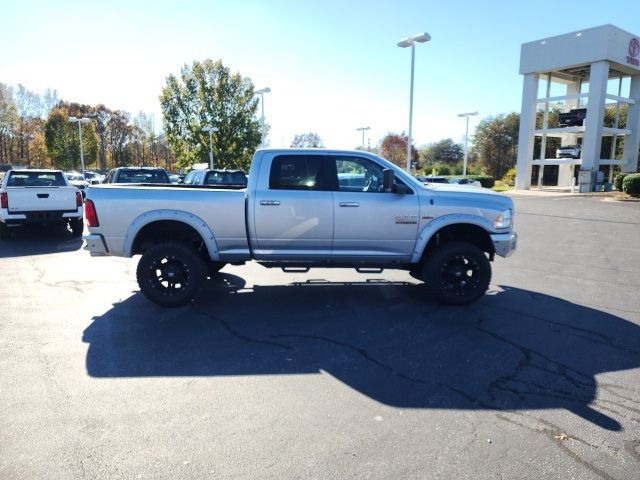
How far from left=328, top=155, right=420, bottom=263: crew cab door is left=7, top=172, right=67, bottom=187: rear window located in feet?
29.7

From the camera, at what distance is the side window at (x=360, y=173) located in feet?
20.3

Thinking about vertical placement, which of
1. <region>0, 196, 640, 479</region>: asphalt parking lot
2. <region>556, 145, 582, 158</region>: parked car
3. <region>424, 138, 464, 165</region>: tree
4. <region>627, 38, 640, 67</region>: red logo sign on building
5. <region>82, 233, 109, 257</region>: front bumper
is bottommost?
<region>0, 196, 640, 479</region>: asphalt parking lot

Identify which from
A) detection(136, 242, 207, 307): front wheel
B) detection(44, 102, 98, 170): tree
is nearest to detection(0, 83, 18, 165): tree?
detection(44, 102, 98, 170): tree

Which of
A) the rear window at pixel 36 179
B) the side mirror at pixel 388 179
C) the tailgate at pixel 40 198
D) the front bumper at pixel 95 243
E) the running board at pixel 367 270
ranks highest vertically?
the side mirror at pixel 388 179

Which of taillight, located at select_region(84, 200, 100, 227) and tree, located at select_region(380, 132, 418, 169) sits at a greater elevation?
tree, located at select_region(380, 132, 418, 169)

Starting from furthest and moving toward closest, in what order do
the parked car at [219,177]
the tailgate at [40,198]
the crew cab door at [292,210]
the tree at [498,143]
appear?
the tree at [498,143]
the parked car at [219,177]
the tailgate at [40,198]
the crew cab door at [292,210]

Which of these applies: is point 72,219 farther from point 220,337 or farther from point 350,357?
point 350,357

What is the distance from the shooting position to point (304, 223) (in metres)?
6.01

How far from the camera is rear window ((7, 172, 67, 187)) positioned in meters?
11.5

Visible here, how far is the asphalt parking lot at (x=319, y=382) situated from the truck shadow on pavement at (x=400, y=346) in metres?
0.02

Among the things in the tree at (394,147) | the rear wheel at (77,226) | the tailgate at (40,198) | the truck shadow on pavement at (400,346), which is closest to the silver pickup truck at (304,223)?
the truck shadow on pavement at (400,346)

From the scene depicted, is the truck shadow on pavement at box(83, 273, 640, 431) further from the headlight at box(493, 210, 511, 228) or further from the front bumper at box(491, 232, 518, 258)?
the headlight at box(493, 210, 511, 228)

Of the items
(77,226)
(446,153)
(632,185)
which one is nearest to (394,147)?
(446,153)

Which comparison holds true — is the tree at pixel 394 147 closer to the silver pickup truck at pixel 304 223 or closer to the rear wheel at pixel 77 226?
the rear wheel at pixel 77 226
